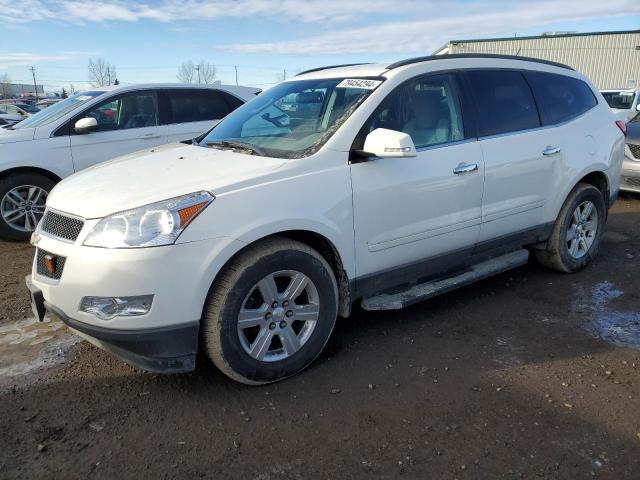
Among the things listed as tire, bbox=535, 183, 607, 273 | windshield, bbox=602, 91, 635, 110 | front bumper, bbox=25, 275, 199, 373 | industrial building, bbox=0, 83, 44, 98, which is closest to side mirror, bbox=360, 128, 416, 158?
front bumper, bbox=25, 275, 199, 373

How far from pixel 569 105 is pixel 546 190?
90 cm

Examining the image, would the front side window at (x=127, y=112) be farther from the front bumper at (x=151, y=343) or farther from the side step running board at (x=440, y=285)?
the side step running board at (x=440, y=285)

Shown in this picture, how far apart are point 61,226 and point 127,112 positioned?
4256 mm

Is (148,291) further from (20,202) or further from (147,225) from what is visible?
(20,202)

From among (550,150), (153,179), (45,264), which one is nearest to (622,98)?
(550,150)

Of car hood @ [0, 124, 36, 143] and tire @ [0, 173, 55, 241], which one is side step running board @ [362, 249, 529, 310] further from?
car hood @ [0, 124, 36, 143]

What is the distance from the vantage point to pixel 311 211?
10.3 ft

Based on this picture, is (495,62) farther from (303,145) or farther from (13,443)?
(13,443)

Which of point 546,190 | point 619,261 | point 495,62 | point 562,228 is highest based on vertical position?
point 495,62

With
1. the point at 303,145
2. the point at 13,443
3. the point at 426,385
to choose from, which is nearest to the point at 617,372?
the point at 426,385

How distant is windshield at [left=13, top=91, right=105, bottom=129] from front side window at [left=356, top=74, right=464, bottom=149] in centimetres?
457

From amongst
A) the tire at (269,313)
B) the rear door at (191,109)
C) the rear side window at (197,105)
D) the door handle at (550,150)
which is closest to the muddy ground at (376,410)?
the tire at (269,313)

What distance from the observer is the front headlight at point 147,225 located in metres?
2.70

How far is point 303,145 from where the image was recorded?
11.1ft
